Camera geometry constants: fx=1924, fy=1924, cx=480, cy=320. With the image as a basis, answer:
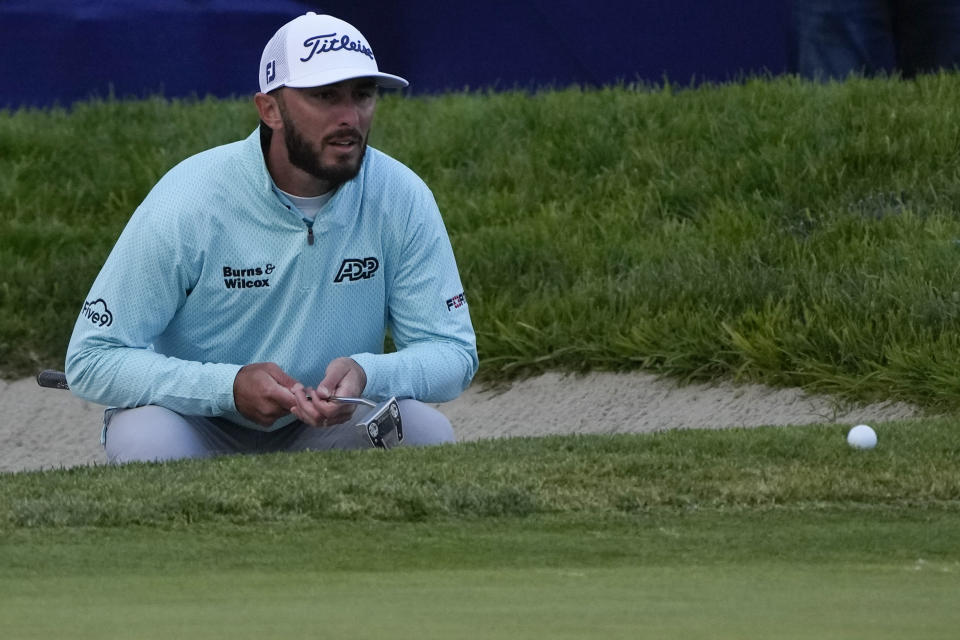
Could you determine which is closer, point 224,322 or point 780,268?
point 224,322

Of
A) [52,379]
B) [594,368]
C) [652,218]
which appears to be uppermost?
[52,379]

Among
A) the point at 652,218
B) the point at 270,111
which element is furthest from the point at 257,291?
the point at 652,218

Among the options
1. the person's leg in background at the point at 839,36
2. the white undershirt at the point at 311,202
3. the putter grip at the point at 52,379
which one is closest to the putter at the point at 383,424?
the putter grip at the point at 52,379

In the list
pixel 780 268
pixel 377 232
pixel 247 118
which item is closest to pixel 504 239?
pixel 780 268

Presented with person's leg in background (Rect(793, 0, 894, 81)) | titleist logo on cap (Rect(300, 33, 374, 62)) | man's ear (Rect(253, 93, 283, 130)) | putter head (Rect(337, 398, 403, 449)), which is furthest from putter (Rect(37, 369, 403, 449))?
person's leg in background (Rect(793, 0, 894, 81))

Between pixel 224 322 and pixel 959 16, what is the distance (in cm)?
626

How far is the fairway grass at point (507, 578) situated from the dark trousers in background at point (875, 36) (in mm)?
6300

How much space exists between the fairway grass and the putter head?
0.94m

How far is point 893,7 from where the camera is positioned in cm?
1030

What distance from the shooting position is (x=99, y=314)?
4.98m

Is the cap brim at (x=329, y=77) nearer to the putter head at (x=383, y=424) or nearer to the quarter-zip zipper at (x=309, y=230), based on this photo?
the quarter-zip zipper at (x=309, y=230)

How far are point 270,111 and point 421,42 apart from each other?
575cm

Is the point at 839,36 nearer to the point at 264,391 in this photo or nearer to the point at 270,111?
the point at 270,111

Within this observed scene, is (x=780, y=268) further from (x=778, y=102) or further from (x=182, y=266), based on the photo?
(x=182, y=266)
